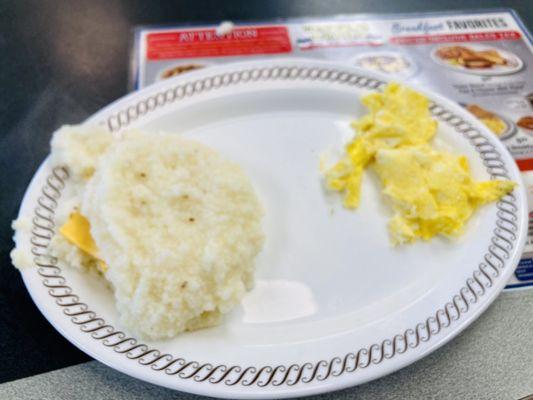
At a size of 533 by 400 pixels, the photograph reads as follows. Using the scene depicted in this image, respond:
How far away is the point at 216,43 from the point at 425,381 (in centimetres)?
150

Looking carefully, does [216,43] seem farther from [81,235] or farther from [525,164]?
[525,164]

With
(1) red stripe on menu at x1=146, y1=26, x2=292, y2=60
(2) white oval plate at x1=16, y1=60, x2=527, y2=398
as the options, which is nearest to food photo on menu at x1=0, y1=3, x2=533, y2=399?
(2) white oval plate at x1=16, y1=60, x2=527, y2=398

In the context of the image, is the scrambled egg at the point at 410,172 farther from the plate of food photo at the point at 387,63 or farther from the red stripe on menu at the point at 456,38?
the red stripe on menu at the point at 456,38

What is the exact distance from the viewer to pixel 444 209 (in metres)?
1.36

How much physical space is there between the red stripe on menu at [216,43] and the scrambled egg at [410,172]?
0.61m

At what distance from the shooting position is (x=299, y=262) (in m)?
1.34

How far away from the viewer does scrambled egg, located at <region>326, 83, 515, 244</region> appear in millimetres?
1357

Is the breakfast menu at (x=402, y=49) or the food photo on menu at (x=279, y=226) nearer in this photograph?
the food photo on menu at (x=279, y=226)

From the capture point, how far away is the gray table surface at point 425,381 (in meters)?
1.15

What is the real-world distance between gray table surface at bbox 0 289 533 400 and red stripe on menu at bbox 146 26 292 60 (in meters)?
1.25

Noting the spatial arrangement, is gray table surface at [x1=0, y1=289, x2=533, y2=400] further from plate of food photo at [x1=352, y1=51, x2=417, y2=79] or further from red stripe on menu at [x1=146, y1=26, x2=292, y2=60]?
red stripe on menu at [x1=146, y1=26, x2=292, y2=60]

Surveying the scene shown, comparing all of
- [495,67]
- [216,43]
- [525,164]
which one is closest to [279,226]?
[525,164]

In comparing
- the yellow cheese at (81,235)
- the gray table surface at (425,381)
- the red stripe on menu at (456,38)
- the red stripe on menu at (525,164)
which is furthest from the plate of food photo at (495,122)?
the yellow cheese at (81,235)

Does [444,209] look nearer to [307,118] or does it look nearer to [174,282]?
[307,118]
